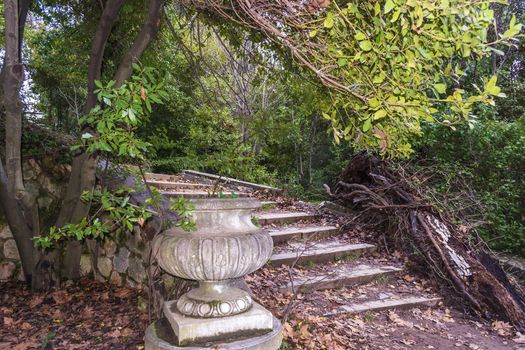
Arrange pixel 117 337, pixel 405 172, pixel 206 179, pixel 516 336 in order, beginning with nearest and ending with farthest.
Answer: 1. pixel 117 337
2. pixel 516 336
3. pixel 405 172
4. pixel 206 179

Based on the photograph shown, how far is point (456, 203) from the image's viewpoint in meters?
4.92

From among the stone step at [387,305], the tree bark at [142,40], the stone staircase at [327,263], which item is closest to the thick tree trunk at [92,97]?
the tree bark at [142,40]

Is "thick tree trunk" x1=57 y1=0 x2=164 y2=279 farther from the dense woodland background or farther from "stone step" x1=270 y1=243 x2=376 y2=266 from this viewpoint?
"stone step" x1=270 y1=243 x2=376 y2=266

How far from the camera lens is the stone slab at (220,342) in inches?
86.8

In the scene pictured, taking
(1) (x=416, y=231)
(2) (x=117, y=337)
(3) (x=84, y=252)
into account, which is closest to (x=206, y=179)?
(3) (x=84, y=252)

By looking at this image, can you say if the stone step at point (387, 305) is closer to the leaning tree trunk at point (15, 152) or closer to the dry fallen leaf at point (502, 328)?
the dry fallen leaf at point (502, 328)

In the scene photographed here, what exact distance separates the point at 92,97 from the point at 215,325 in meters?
2.36

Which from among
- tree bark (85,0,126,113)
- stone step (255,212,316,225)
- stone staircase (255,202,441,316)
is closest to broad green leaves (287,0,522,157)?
stone staircase (255,202,441,316)

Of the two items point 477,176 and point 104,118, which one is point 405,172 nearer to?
point 477,176

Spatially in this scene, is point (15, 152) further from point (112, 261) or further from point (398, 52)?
point (398, 52)

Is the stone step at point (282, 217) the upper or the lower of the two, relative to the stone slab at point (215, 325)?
upper

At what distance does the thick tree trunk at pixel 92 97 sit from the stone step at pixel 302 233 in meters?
2.06

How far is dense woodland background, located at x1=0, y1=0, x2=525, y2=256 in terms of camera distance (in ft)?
11.9

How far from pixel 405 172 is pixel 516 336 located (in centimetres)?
232
